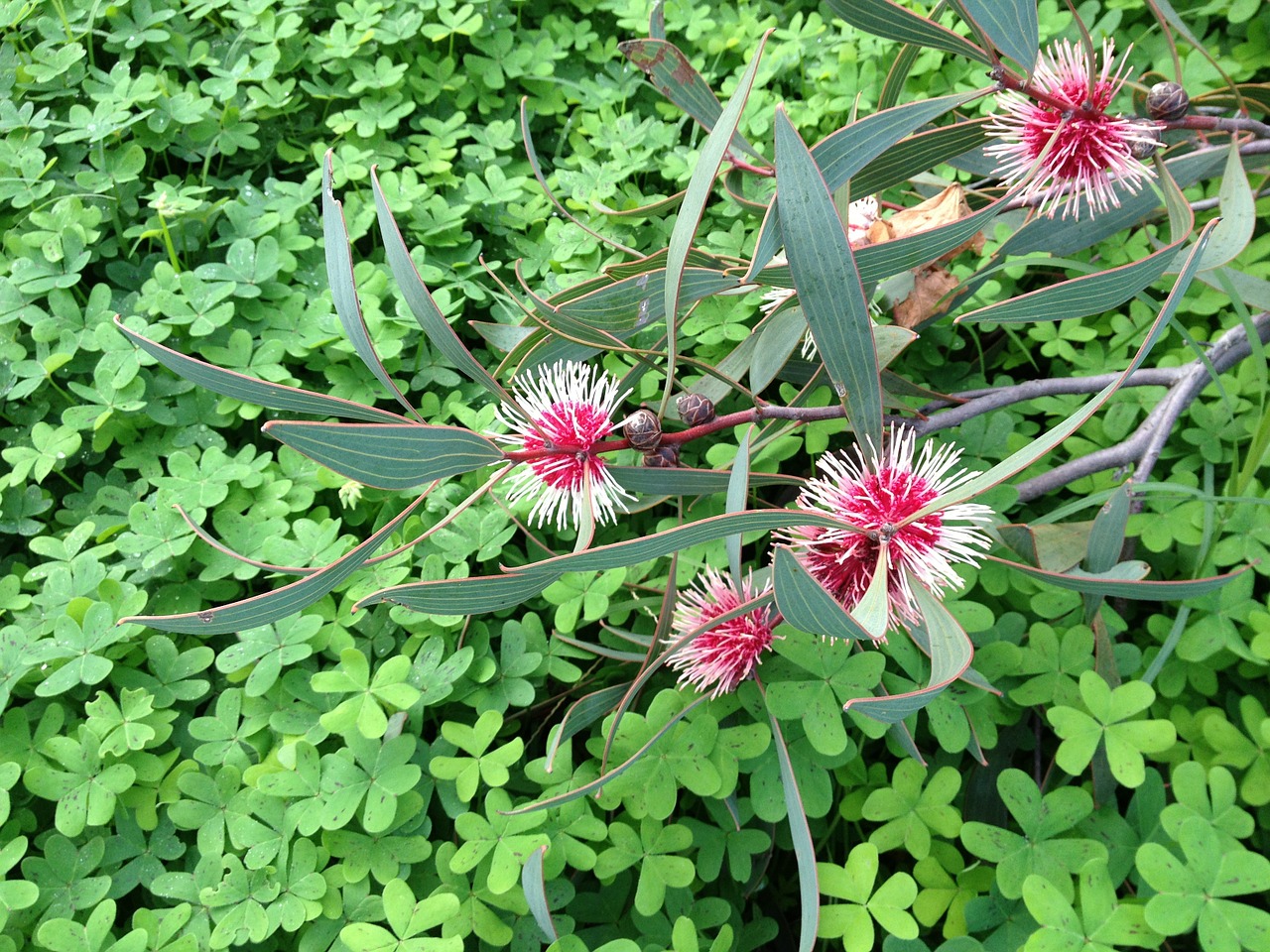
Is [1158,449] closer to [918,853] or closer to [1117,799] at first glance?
[1117,799]

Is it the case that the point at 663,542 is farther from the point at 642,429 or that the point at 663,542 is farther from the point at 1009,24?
the point at 1009,24

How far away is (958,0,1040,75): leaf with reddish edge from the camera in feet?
3.18

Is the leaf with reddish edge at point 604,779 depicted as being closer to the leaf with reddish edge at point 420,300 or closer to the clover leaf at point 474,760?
the clover leaf at point 474,760

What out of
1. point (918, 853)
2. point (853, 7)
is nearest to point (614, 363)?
point (853, 7)

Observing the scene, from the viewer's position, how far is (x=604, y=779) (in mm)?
976

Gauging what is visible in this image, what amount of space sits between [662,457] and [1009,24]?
628mm

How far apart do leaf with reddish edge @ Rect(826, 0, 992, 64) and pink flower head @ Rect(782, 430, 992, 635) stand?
0.47 m

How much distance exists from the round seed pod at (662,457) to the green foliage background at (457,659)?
0.94ft

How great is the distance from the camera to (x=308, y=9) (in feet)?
6.70

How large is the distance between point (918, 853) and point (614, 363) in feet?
2.93

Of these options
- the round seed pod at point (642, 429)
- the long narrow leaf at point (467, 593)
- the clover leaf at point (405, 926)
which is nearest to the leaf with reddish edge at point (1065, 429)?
the round seed pod at point (642, 429)

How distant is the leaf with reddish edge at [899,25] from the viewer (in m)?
1.01

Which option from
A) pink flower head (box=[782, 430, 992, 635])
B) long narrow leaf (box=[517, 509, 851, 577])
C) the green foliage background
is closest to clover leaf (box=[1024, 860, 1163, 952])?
the green foliage background

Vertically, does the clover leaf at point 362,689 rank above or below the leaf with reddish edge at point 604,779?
below
